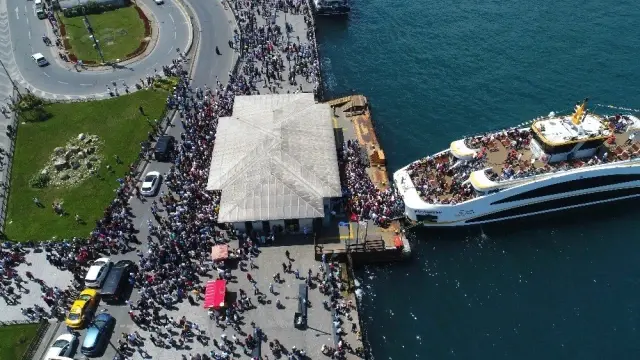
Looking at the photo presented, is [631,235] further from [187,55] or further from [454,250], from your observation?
[187,55]

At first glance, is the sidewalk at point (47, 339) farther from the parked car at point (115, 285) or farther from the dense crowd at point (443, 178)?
the dense crowd at point (443, 178)

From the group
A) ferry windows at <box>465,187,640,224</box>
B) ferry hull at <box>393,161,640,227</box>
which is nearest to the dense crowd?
ferry hull at <box>393,161,640,227</box>

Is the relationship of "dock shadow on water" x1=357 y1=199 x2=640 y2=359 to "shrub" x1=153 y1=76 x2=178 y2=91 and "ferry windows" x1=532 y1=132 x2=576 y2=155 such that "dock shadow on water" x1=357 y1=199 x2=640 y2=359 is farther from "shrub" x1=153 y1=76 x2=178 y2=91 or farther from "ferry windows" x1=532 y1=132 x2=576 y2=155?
"shrub" x1=153 y1=76 x2=178 y2=91

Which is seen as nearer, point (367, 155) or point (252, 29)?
point (367, 155)

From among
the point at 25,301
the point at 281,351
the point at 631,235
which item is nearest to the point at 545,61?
the point at 631,235

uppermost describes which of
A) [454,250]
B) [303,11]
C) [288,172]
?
[303,11]

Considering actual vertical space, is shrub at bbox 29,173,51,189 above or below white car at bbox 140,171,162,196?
above

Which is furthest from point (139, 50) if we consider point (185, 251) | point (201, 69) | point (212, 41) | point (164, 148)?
point (185, 251)

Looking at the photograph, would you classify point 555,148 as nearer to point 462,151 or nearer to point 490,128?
point 462,151
